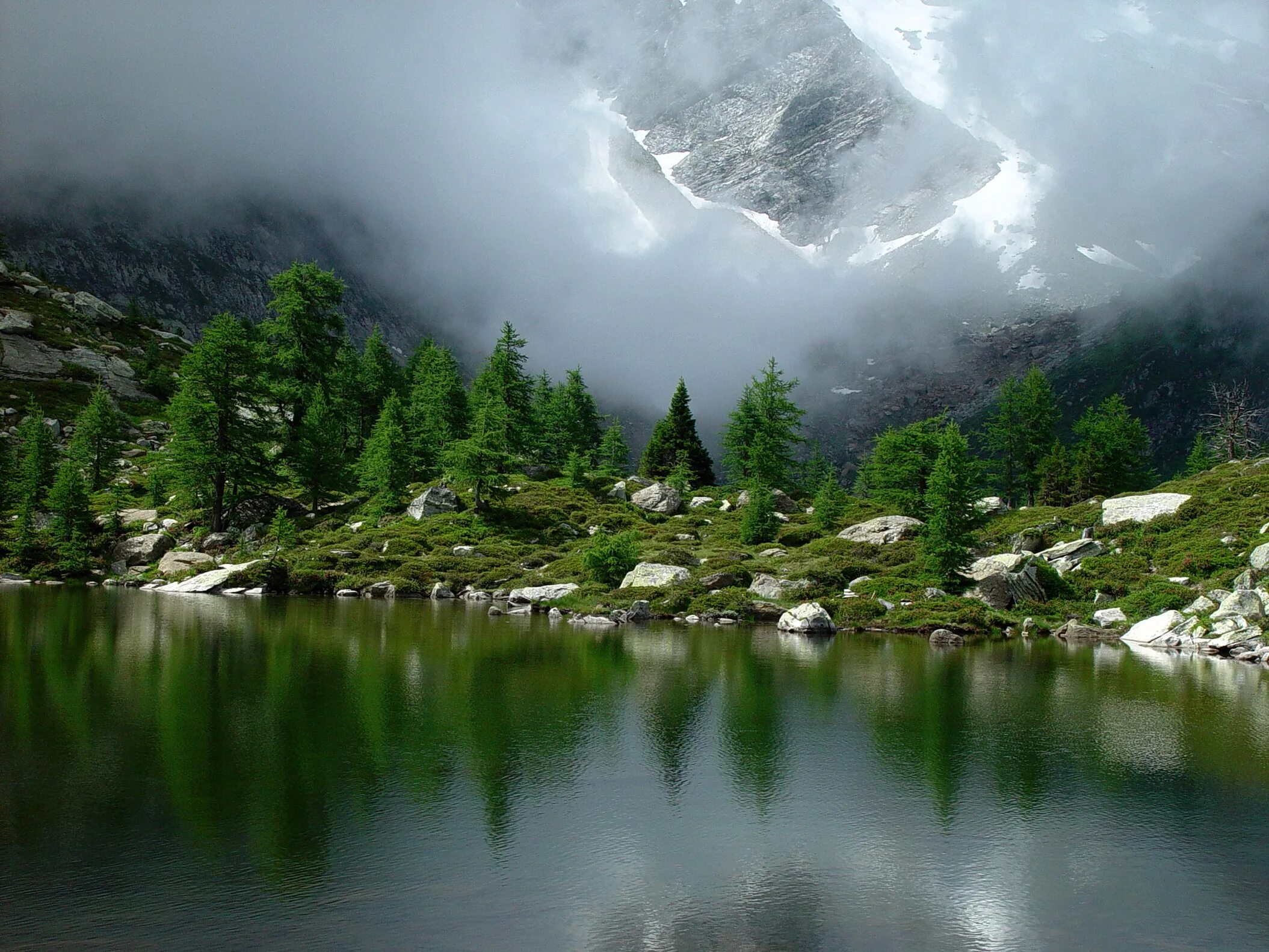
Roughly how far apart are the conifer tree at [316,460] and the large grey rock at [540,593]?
25.8 metres

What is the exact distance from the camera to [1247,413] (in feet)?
221

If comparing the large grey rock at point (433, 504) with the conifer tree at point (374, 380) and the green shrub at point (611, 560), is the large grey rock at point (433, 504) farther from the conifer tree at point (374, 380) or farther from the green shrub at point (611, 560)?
the conifer tree at point (374, 380)

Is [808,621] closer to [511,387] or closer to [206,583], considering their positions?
[206,583]

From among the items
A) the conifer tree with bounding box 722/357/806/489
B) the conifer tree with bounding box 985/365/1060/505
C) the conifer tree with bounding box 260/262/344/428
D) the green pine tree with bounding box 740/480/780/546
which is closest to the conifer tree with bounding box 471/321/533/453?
the conifer tree with bounding box 260/262/344/428

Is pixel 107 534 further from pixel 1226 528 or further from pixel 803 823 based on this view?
pixel 1226 528

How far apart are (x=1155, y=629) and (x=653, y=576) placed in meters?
25.2

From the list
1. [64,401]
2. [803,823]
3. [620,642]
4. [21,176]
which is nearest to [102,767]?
[803,823]

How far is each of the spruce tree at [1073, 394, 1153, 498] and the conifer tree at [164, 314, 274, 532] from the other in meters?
70.2

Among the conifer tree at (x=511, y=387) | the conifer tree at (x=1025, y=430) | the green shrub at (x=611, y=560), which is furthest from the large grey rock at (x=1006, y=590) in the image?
the conifer tree at (x=511, y=387)

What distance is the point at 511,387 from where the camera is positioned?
73188 mm

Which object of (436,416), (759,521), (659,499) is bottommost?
(759,521)

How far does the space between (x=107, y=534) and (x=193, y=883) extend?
5477 centimetres

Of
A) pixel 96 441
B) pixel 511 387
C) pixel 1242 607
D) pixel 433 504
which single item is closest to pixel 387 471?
pixel 433 504

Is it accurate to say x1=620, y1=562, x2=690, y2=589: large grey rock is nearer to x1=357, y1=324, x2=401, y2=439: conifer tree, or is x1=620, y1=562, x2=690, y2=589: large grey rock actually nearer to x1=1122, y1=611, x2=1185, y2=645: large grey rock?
x1=1122, y1=611, x2=1185, y2=645: large grey rock
